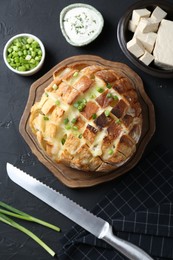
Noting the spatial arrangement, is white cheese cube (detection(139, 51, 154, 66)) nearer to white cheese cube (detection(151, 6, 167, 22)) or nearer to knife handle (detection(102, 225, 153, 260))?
white cheese cube (detection(151, 6, 167, 22))

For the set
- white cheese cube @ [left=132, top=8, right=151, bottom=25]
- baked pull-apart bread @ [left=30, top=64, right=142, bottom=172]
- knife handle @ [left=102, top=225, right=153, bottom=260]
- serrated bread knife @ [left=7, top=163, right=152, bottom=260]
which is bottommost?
knife handle @ [left=102, top=225, right=153, bottom=260]

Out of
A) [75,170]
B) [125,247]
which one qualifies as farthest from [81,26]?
[125,247]

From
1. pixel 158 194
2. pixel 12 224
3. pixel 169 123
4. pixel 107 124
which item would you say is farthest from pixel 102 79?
pixel 12 224

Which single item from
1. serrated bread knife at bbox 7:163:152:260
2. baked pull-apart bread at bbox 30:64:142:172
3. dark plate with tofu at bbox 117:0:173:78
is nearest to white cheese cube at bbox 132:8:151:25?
dark plate with tofu at bbox 117:0:173:78

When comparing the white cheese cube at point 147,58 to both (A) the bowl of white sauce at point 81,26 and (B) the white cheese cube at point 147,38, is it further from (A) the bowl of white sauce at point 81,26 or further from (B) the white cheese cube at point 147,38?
(A) the bowl of white sauce at point 81,26

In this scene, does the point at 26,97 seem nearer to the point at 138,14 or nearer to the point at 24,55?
the point at 24,55

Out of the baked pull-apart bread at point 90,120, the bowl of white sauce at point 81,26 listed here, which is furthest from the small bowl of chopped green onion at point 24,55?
the baked pull-apart bread at point 90,120
